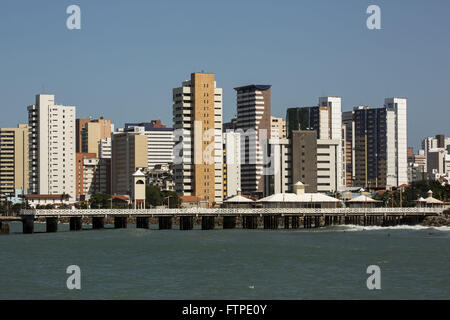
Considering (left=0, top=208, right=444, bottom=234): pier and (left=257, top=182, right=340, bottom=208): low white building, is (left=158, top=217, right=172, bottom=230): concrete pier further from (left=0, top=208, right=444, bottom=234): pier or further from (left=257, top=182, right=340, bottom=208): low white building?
(left=257, top=182, right=340, bottom=208): low white building

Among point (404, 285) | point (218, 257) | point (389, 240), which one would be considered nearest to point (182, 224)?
point (389, 240)

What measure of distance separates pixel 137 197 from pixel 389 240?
60150 mm

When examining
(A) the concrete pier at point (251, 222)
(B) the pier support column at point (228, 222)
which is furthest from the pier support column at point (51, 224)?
(A) the concrete pier at point (251, 222)

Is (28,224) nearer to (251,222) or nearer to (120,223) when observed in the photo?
(120,223)

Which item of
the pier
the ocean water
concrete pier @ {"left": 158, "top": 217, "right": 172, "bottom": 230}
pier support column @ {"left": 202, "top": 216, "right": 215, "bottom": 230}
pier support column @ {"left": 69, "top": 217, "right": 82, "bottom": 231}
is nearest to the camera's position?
the ocean water

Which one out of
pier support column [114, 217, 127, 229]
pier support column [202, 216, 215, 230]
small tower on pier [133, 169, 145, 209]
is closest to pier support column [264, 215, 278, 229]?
pier support column [202, 216, 215, 230]

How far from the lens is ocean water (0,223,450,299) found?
63.5m

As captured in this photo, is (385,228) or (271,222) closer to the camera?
(385,228)

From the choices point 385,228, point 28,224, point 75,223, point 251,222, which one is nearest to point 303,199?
point 251,222

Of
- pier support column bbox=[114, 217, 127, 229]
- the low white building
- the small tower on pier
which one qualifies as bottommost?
pier support column bbox=[114, 217, 127, 229]

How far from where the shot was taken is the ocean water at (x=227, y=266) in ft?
208

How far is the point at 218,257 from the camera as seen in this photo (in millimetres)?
90000

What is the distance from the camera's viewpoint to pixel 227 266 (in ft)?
266
